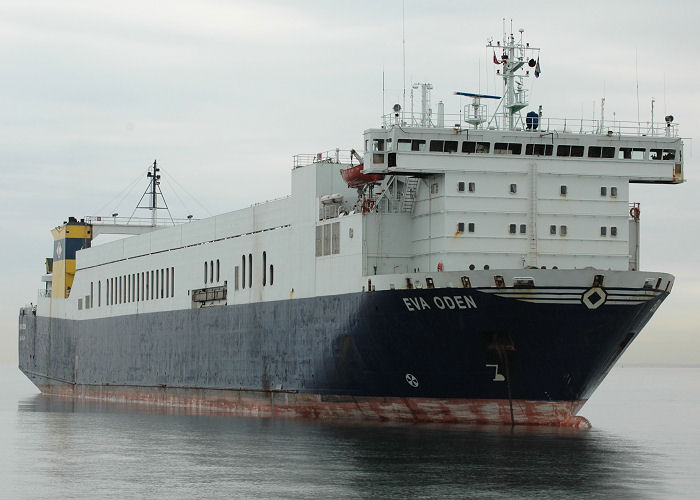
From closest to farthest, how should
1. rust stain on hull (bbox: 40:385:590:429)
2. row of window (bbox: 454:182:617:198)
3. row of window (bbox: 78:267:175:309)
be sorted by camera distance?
rust stain on hull (bbox: 40:385:590:429) → row of window (bbox: 454:182:617:198) → row of window (bbox: 78:267:175:309)

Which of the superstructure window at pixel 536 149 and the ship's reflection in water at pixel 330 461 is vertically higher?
the superstructure window at pixel 536 149

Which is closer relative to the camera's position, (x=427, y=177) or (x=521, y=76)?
(x=427, y=177)

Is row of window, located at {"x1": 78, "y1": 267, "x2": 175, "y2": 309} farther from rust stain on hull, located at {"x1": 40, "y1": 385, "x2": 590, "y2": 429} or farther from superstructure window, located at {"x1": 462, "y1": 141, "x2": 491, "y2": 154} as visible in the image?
superstructure window, located at {"x1": 462, "y1": 141, "x2": 491, "y2": 154}

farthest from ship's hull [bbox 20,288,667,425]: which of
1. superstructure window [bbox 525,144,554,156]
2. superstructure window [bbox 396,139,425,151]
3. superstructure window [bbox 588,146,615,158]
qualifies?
superstructure window [bbox 525,144,554,156]

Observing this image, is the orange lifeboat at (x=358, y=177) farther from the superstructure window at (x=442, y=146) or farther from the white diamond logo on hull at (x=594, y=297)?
the white diamond logo on hull at (x=594, y=297)

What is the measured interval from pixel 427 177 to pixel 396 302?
437 centimetres

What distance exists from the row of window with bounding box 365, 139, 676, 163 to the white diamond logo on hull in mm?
5801

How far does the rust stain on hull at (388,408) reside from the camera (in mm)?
35938

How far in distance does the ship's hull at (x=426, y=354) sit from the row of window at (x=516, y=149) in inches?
182

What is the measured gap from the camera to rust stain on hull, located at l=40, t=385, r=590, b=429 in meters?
35.9

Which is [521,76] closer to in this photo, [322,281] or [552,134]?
[552,134]

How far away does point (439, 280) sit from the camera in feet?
116

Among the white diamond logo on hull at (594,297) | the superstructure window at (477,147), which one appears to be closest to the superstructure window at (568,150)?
the superstructure window at (477,147)

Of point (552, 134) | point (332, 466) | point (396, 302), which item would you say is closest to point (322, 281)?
point (396, 302)
